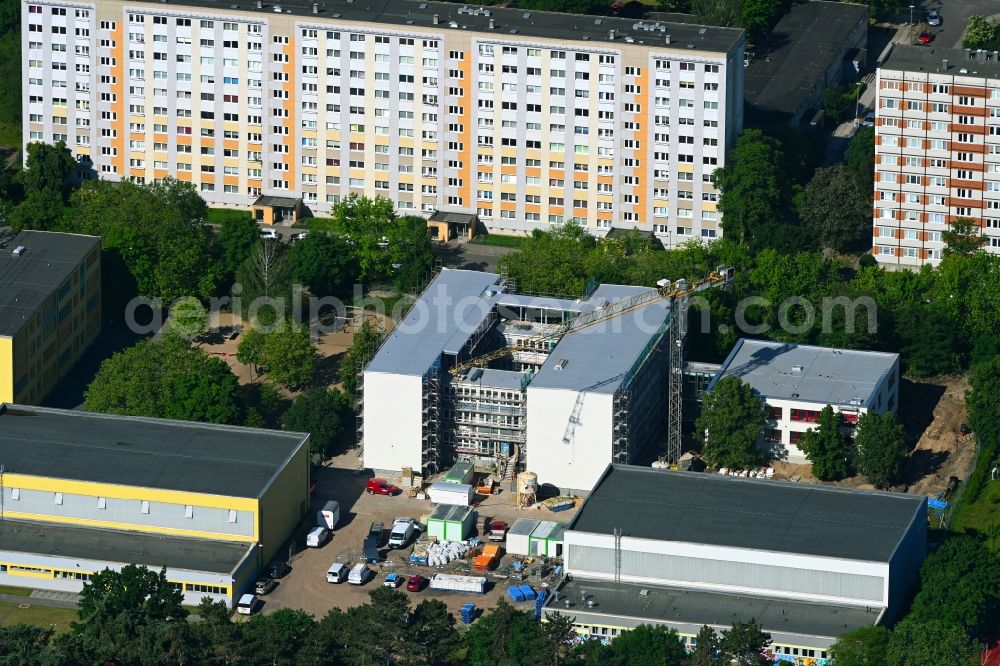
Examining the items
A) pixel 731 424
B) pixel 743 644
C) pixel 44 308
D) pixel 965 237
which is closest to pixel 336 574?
pixel 743 644

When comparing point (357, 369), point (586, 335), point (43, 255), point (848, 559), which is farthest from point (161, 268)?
point (848, 559)

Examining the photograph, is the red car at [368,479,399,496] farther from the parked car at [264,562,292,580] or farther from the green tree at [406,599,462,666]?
the green tree at [406,599,462,666]

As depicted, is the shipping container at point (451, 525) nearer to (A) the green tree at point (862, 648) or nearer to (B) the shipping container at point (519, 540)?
(B) the shipping container at point (519, 540)

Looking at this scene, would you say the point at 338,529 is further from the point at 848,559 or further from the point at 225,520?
the point at 848,559

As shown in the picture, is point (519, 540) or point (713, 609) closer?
point (713, 609)

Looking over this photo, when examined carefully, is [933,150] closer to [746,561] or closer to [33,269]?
[746,561]

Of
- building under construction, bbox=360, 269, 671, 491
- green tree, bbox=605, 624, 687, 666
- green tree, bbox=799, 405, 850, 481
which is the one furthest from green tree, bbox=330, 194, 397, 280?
green tree, bbox=605, 624, 687, 666

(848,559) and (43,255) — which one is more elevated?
(43,255)
